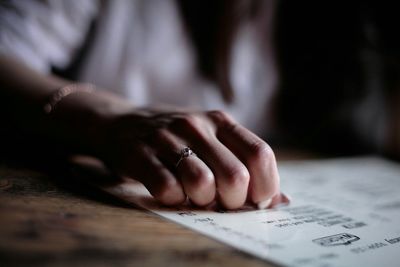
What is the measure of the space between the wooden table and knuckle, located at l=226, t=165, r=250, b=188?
0.07 meters

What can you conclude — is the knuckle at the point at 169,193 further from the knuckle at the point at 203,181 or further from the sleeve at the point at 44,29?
the sleeve at the point at 44,29

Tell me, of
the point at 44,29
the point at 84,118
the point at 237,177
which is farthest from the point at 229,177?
the point at 44,29

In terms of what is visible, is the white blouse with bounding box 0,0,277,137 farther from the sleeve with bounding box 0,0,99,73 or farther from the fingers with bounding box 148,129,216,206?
the fingers with bounding box 148,129,216,206

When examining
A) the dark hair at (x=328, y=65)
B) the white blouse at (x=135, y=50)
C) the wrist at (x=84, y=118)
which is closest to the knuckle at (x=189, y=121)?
the wrist at (x=84, y=118)

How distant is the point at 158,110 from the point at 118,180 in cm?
11

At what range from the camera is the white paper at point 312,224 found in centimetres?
30

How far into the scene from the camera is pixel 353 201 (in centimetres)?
50

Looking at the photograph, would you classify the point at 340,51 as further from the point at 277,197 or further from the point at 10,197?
the point at 10,197

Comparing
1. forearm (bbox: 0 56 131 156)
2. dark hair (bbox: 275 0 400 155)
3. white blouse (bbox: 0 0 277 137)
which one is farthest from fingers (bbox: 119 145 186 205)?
dark hair (bbox: 275 0 400 155)

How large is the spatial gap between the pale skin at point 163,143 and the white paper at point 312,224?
0.07ft

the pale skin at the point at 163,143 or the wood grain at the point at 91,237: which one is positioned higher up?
the pale skin at the point at 163,143

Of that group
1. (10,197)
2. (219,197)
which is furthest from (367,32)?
(10,197)

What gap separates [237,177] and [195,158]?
0.05 meters

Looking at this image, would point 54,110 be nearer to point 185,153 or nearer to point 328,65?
point 185,153
